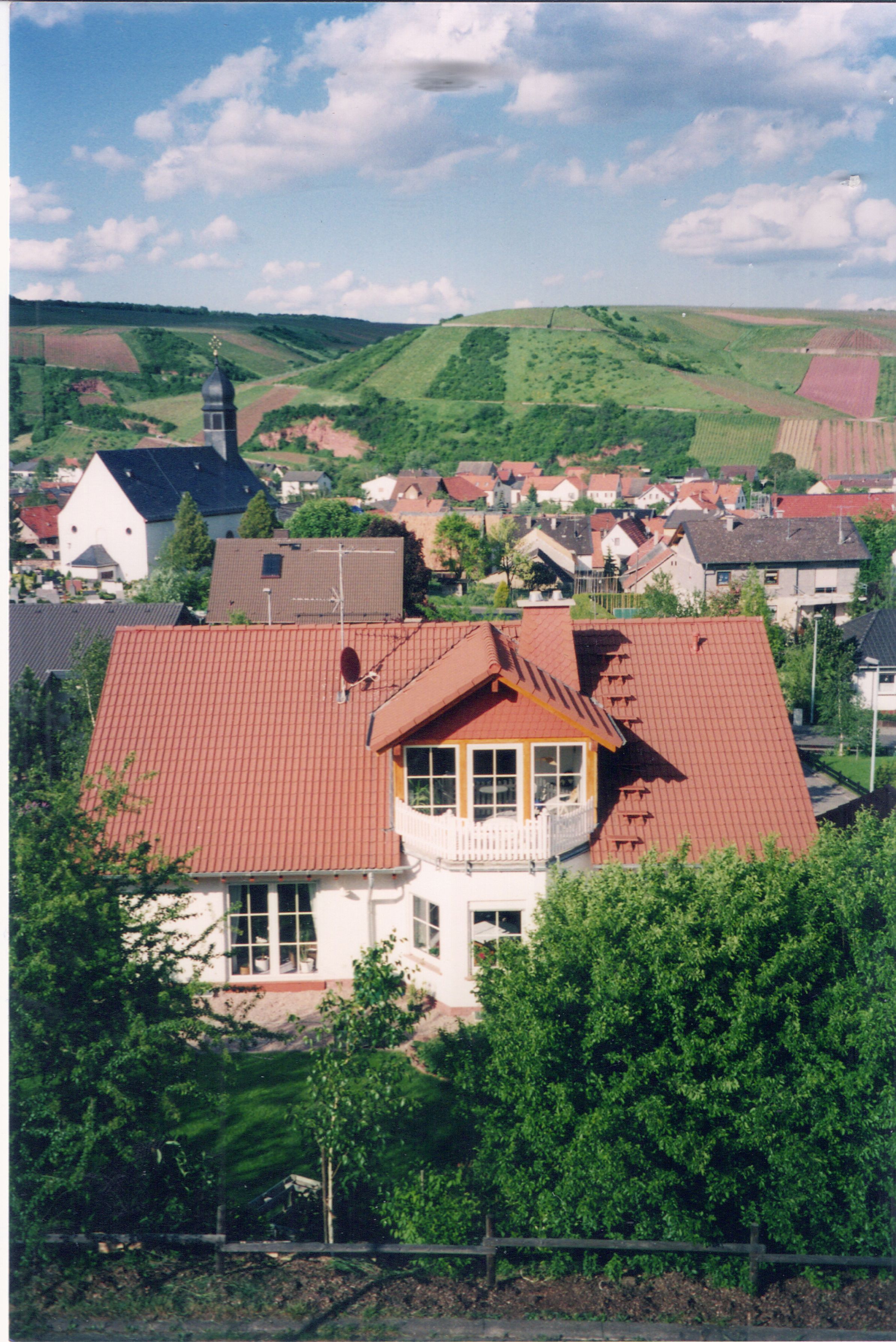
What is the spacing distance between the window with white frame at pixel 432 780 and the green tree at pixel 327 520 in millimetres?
9233

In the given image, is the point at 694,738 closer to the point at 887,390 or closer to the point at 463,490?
the point at 887,390

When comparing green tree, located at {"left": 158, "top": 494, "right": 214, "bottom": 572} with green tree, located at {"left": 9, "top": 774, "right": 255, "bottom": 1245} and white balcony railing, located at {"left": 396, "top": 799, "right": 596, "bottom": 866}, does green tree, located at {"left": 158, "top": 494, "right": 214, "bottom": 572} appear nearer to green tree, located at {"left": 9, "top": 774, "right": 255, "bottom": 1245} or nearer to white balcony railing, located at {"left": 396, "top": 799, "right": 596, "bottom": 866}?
white balcony railing, located at {"left": 396, "top": 799, "right": 596, "bottom": 866}

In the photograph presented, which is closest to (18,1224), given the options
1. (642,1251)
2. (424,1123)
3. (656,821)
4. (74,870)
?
(74,870)

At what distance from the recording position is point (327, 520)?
48.6ft

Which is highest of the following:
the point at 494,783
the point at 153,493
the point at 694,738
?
the point at 153,493

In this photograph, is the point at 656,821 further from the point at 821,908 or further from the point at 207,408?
the point at 207,408

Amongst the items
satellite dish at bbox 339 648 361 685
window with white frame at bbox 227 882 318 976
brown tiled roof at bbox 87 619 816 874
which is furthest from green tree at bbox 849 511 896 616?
window with white frame at bbox 227 882 318 976

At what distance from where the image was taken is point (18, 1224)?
311 centimetres

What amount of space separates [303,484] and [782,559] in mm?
8340

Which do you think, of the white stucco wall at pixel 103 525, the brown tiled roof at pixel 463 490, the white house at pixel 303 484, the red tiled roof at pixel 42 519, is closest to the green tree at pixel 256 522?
the white house at pixel 303 484

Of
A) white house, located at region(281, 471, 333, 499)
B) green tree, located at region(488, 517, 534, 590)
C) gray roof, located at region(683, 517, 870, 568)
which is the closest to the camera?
green tree, located at region(488, 517, 534, 590)

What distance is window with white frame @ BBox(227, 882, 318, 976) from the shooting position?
17.2 feet

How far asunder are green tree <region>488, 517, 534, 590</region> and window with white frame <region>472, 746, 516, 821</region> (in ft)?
17.6

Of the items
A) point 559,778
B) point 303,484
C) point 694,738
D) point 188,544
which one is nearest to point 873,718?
point 694,738
